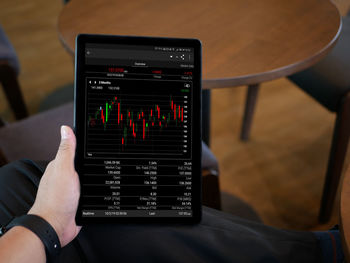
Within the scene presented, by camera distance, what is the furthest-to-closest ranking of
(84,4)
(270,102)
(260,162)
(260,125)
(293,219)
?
(270,102) → (260,125) → (260,162) → (293,219) → (84,4)

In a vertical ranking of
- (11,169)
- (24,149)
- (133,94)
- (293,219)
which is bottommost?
(293,219)

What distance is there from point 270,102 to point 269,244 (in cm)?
128

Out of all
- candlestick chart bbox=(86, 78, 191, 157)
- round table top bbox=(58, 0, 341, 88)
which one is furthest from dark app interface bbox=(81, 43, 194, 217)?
round table top bbox=(58, 0, 341, 88)

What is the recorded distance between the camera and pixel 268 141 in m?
1.59

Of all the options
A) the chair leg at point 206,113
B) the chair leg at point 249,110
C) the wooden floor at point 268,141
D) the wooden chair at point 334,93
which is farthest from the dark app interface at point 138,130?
the chair leg at point 249,110

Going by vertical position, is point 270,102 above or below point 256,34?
below

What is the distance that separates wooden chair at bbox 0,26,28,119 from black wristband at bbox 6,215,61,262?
3.11 feet

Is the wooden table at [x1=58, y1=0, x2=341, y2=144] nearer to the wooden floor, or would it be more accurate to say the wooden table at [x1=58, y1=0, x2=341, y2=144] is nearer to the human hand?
the human hand

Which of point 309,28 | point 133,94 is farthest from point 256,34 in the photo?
point 133,94

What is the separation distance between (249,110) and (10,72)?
961 millimetres

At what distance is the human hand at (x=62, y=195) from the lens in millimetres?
535

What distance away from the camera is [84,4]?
1020 mm

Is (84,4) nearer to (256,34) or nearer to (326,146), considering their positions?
(256,34)

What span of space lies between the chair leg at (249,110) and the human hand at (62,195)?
41.2 inches
